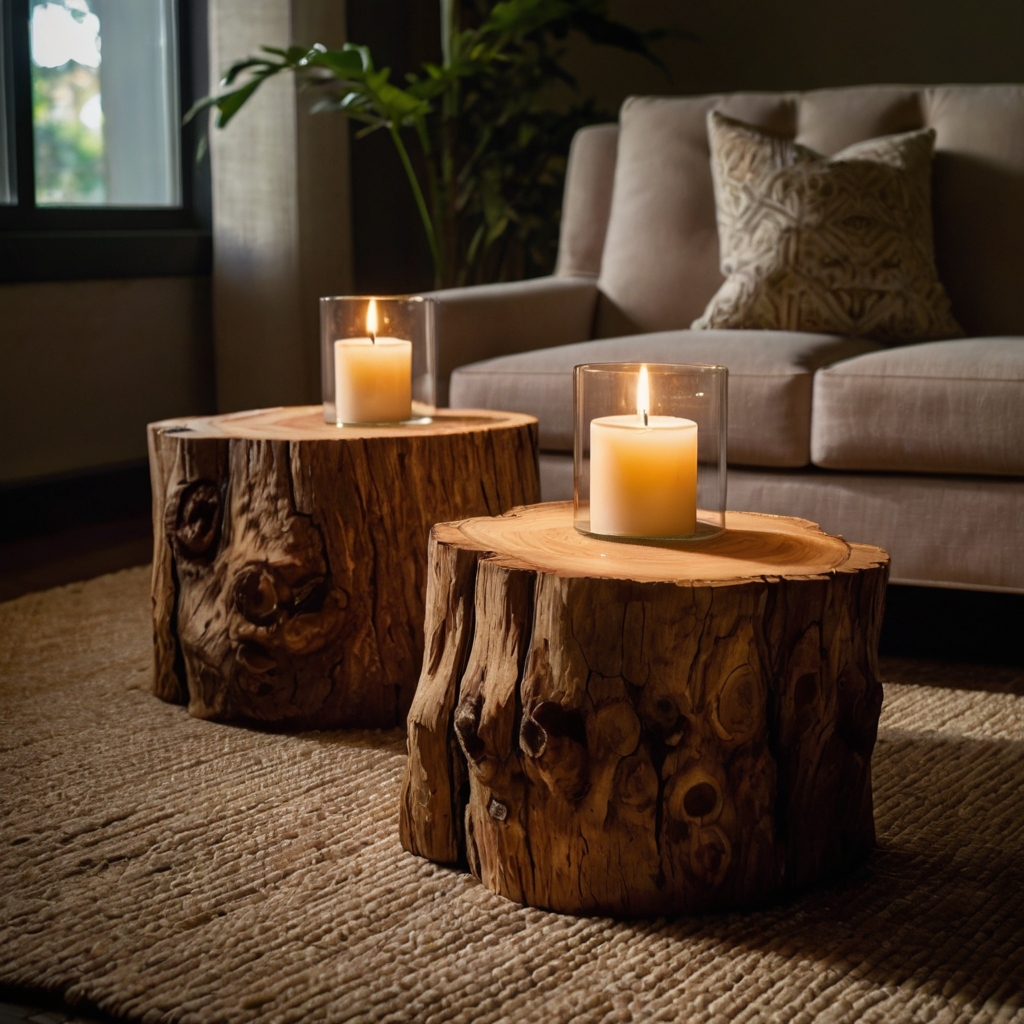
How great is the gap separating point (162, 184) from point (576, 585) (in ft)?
9.31

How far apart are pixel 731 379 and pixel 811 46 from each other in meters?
2.24

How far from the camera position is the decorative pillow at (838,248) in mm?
2422

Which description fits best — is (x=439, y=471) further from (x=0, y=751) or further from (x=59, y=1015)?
(x=59, y=1015)

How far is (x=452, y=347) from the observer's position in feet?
7.89

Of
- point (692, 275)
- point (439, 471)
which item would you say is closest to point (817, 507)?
point (439, 471)

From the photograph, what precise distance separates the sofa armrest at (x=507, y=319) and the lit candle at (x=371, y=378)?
498 mm

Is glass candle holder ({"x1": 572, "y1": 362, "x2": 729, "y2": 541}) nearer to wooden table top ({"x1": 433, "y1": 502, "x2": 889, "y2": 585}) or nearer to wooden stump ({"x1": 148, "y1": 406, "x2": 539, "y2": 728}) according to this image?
wooden table top ({"x1": 433, "y1": 502, "x2": 889, "y2": 585})

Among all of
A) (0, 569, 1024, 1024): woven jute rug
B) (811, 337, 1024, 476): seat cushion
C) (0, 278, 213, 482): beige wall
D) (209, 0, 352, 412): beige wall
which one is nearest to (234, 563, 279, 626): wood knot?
(0, 569, 1024, 1024): woven jute rug

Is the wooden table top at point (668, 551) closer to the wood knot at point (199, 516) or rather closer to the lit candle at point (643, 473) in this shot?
the lit candle at point (643, 473)

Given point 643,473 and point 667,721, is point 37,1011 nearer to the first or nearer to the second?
point 667,721

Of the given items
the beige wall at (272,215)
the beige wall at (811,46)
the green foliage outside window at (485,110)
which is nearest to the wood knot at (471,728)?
the green foliage outside window at (485,110)

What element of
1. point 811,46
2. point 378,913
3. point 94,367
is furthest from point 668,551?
point 811,46

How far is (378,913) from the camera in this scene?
3.97ft

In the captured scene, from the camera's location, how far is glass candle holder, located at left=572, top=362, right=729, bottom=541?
49.3 inches
